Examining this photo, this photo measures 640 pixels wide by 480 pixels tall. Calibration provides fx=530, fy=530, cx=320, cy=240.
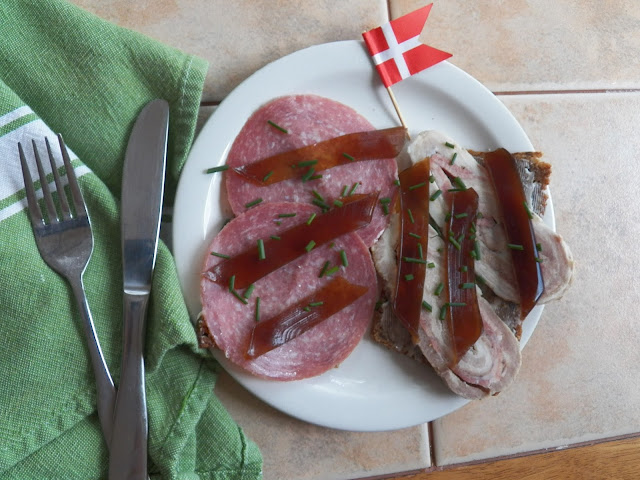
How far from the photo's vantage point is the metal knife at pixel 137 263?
1.20 m

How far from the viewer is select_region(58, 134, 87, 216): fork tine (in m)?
1.20

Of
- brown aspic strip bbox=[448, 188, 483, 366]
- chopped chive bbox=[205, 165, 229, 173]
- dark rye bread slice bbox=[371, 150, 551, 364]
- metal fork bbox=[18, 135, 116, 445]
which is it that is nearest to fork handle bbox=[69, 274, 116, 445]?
metal fork bbox=[18, 135, 116, 445]

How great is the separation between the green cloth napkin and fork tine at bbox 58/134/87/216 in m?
0.03

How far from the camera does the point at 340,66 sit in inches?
56.7

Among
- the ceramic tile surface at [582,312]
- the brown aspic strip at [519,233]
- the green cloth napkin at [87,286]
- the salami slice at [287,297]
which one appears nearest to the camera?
the green cloth napkin at [87,286]

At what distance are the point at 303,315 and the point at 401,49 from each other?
2.50 feet

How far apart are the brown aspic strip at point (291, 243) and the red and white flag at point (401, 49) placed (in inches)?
14.4

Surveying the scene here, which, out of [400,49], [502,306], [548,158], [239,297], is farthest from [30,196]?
[548,158]

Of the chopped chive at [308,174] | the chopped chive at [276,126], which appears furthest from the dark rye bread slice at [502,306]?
the chopped chive at [276,126]

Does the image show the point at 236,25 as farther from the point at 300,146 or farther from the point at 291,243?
the point at 291,243

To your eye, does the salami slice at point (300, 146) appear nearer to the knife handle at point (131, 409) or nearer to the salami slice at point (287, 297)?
the salami slice at point (287, 297)

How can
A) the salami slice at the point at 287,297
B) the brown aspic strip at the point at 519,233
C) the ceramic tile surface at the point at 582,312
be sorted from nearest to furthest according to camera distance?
1. the salami slice at the point at 287,297
2. the brown aspic strip at the point at 519,233
3. the ceramic tile surface at the point at 582,312

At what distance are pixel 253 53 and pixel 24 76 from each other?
585 mm

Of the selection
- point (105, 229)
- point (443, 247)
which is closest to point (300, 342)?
point (443, 247)
